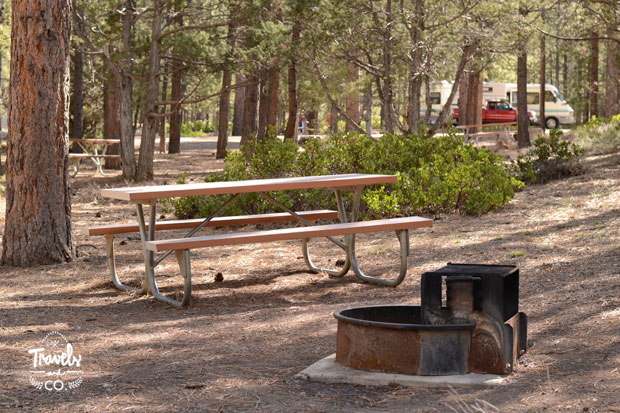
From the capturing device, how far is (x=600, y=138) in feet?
47.8

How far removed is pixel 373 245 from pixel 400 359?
4202 mm

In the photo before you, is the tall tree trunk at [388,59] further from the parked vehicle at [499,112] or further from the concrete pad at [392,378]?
the parked vehicle at [499,112]

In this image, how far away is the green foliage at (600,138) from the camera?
13.9m

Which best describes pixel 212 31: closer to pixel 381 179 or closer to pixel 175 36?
pixel 175 36

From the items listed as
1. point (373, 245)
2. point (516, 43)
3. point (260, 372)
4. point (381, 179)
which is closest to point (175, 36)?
point (516, 43)

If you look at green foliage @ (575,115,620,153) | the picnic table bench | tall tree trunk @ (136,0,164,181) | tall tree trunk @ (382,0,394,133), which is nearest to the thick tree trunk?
the picnic table bench

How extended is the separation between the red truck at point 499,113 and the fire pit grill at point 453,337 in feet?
128

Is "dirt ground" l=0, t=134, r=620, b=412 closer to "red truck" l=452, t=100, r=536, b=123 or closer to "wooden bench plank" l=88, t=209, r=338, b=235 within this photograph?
"wooden bench plank" l=88, t=209, r=338, b=235

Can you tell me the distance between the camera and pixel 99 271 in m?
7.02

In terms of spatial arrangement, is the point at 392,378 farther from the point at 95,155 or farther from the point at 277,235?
the point at 95,155

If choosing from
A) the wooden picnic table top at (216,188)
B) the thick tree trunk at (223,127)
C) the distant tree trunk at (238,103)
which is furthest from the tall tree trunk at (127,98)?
the wooden picnic table top at (216,188)

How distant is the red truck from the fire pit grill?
3893 centimetres

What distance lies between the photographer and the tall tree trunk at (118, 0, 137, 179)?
1426cm

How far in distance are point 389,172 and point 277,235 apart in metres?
4.22
